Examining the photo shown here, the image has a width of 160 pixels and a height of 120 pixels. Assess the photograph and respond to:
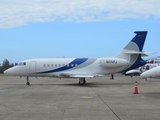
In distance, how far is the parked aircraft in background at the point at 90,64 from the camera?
26672 millimetres

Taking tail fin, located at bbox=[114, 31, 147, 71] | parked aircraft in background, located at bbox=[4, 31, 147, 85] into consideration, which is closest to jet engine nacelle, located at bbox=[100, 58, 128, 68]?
parked aircraft in background, located at bbox=[4, 31, 147, 85]

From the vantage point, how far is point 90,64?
2702 centimetres

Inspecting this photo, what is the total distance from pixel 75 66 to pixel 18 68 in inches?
238

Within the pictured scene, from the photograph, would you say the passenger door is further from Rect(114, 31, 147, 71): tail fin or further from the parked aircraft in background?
Rect(114, 31, 147, 71): tail fin

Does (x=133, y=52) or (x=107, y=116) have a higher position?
(x=133, y=52)

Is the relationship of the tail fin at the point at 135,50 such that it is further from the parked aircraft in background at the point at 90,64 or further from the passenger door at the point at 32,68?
the passenger door at the point at 32,68

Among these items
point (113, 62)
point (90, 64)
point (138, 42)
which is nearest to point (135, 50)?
point (138, 42)

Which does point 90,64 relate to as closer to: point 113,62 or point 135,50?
point 113,62

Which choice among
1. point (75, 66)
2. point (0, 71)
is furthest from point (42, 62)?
point (0, 71)

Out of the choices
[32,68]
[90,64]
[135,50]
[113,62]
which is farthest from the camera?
[135,50]

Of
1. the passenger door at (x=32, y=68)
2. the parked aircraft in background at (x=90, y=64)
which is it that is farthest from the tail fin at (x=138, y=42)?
the passenger door at (x=32, y=68)

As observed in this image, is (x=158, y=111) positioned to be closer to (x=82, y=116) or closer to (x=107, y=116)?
(x=107, y=116)

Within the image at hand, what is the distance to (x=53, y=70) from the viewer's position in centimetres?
2691

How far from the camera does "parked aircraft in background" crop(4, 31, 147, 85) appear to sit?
26672 mm
